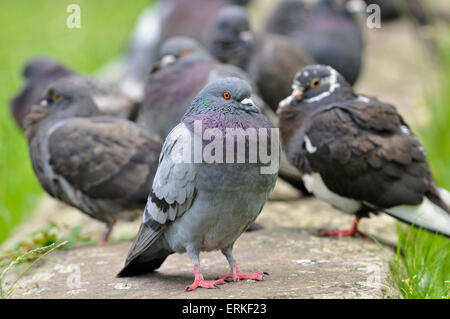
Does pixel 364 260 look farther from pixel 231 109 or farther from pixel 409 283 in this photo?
pixel 231 109

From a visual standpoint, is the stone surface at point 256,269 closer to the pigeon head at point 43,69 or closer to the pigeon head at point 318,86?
the pigeon head at point 318,86

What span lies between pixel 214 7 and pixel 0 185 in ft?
14.8

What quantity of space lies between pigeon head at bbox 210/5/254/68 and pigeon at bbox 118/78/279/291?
13.0 ft

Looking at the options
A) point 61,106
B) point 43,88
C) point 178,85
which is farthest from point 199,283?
point 43,88

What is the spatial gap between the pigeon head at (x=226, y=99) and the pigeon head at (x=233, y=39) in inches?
157

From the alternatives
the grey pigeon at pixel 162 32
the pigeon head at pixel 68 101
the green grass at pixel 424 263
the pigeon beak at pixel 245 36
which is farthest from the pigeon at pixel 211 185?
the grey pigeon at pixel 162 32

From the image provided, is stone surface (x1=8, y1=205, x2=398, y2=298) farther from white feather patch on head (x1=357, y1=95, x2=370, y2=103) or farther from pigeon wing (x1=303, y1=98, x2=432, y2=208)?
white feather patch on head (x1=357, y1=95, x2=370, y2=103)

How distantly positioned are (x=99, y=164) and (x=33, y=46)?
897cm

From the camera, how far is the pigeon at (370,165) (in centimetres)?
509

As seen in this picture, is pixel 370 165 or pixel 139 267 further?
pixel 370 165

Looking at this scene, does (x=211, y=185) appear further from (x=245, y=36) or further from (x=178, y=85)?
(x=245, y=36)

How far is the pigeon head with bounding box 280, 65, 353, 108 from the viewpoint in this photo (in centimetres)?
563

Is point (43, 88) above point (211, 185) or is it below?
above

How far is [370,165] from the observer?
509 centimetres
